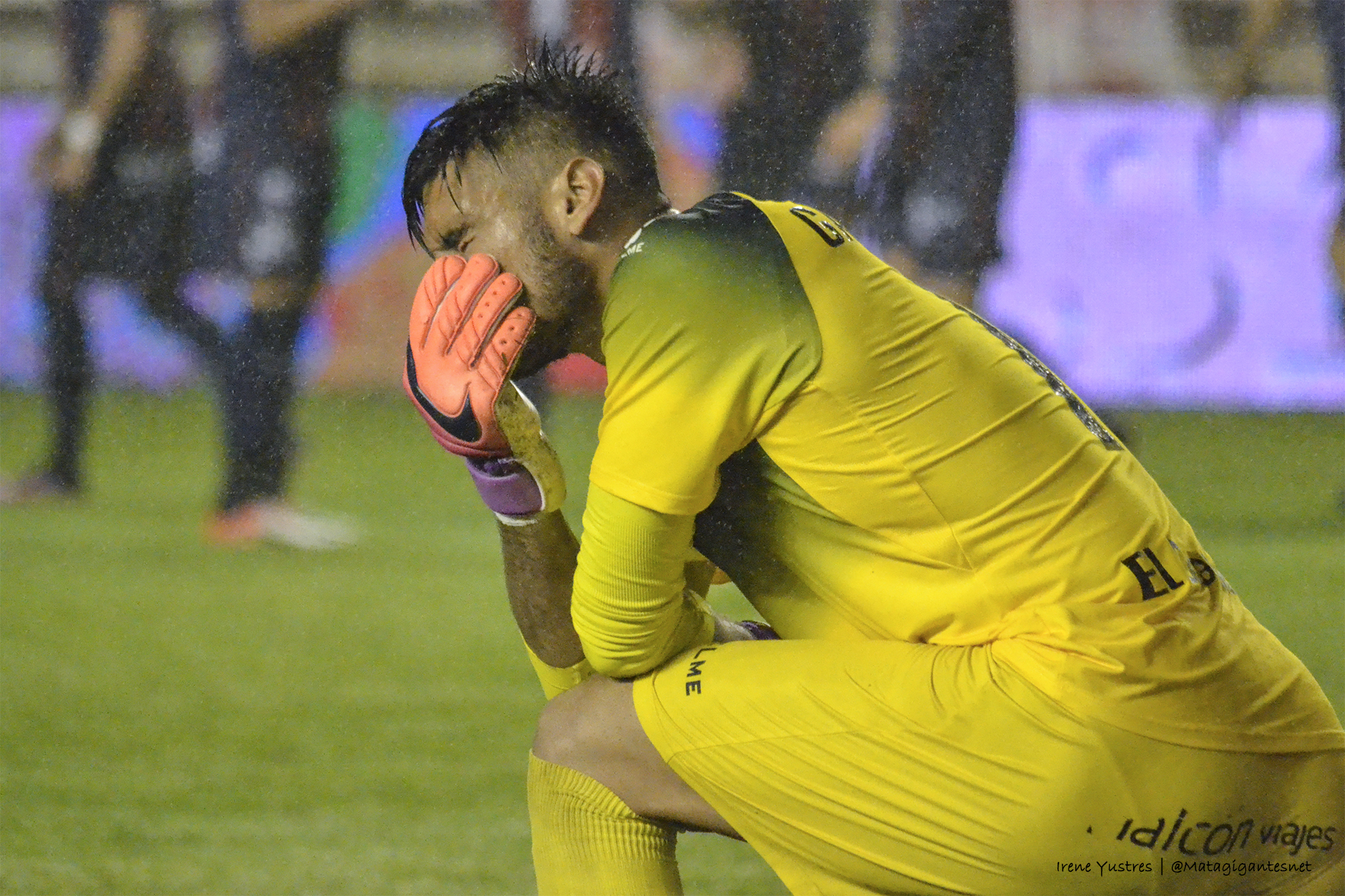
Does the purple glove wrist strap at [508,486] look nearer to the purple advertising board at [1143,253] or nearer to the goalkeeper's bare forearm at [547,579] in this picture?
the goalkeeper's bare forearm at [547,579]

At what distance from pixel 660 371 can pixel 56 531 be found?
2191mm

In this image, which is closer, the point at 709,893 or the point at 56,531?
the point at 709,893

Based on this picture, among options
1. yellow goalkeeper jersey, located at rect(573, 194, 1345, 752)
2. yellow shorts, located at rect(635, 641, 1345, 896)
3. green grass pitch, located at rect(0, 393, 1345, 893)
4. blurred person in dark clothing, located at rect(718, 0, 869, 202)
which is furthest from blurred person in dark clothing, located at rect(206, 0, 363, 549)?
yellow shorts, located at rect(635, 641, 1345, 896)

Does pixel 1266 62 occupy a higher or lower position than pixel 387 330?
higher

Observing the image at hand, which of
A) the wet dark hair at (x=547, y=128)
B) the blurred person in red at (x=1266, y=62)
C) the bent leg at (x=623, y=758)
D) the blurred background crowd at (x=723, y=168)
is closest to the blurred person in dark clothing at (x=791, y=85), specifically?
the blurred background crowd at (x=723, y=168)

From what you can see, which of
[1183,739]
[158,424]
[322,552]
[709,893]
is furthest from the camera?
[158,424]

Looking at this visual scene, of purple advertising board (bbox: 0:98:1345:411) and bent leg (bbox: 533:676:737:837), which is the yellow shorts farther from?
purple advertising board (bbox: 0:98:1345:411)

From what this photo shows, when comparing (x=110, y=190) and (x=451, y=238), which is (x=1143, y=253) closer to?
(x=110, y=190)

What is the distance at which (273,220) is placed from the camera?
2.58m

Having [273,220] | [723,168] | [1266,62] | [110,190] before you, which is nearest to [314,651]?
[273,220]

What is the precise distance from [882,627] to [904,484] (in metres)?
0.12

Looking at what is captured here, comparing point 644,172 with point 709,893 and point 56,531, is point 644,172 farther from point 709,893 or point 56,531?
point 56,531

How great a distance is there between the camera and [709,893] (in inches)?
55.0

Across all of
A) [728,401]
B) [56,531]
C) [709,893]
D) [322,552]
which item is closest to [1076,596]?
[728,401]
